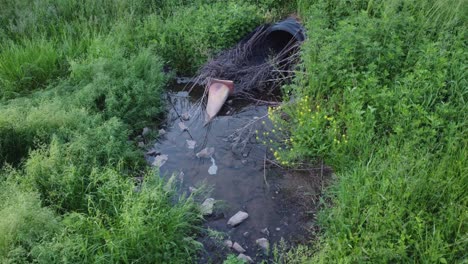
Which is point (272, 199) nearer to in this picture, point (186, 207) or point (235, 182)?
point (235, 182)

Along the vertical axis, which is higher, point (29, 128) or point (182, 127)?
point (29, 128)

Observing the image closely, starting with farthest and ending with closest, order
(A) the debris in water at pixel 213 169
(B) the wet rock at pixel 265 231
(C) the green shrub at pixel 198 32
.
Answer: (C) the green shrub at pixel 198 32 → (A) the debris in water at pixel 213 169 → (B) the wet rock at pixel 265 231

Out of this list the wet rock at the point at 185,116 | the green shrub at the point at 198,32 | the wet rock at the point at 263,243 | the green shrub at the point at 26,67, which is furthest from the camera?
the green shrub at the point at 198,32

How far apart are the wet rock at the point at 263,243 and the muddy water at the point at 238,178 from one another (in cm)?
4

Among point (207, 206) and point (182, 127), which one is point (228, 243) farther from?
point (182, 127)

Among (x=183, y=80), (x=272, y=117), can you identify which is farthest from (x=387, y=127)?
(x=183, y=80)

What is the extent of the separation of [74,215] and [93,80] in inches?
97.1

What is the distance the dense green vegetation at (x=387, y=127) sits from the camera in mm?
3225

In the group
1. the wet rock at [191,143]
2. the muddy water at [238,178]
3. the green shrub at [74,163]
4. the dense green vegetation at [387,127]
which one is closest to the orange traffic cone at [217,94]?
the muddy water at [238,178]

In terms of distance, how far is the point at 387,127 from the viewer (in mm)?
4277

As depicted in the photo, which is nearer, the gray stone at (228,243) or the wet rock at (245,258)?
the wet rock at (245,258)

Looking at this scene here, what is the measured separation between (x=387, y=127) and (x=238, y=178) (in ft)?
5.69

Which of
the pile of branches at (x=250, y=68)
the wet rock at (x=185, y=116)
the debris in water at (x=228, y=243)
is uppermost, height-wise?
the pile of branches at (x=250, y=68)

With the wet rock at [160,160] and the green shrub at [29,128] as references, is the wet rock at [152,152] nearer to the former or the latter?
the wet rock at [160,160]
